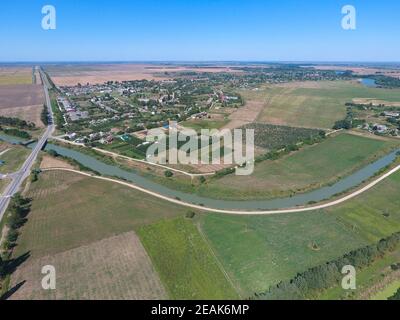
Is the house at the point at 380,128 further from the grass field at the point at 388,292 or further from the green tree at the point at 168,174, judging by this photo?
the grass field at the point at 388,292

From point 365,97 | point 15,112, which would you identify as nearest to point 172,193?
point 15,112

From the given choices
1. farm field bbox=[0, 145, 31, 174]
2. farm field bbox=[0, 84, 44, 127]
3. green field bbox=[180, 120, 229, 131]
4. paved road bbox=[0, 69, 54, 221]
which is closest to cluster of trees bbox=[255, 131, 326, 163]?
green field bbox=[180, 120, 229, 131]

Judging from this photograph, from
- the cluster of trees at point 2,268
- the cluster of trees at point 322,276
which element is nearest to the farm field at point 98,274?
the cluster of trees at point 2,268

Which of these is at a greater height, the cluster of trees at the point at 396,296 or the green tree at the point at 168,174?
the green tree at the point at 168,174

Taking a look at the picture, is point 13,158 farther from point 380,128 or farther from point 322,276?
point 380,128

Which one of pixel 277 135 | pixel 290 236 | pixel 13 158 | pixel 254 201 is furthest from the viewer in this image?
pixel 277 135

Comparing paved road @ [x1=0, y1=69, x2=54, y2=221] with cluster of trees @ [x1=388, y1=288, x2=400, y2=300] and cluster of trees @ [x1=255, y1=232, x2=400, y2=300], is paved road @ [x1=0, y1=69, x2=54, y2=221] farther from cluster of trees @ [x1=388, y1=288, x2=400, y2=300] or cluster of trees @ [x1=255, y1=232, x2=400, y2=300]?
cluster of trees @ [x1=388, y1=288, x2=400, y2=300]

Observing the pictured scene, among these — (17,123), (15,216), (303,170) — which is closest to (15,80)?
(17,123)
